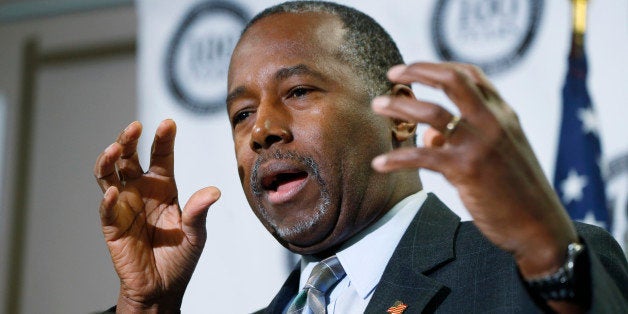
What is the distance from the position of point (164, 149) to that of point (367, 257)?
0.59m

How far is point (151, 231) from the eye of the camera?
6.27ft

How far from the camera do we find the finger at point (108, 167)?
5.68 ft

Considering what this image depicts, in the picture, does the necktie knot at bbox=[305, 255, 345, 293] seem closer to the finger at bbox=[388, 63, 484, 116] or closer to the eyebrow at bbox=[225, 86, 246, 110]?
the eyebrow at bbox=[225, 86, 246, 110]

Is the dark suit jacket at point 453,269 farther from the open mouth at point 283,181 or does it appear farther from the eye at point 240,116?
the eye at point 240,116

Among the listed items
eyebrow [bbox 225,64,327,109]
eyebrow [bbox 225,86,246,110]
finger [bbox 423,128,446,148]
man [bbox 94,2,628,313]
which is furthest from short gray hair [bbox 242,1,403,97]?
finger [bbox 423,128,446,148]

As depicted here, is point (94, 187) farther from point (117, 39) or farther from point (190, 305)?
point (190, 305)

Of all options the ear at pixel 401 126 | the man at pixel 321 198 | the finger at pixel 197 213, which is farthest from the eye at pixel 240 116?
the ear at pixel 401 126

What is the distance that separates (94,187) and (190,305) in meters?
1.17

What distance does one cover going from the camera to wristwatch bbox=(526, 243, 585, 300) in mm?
1101

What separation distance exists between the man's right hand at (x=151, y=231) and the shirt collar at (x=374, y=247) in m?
0.34

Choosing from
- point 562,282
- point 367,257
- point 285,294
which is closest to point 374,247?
point 367,257

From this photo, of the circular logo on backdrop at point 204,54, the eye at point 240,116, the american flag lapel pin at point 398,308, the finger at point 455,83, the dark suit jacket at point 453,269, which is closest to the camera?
the finger at point 455,83

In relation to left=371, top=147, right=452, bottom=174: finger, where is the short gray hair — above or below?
above

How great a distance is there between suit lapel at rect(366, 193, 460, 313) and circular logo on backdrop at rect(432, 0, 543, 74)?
2.63 ft
